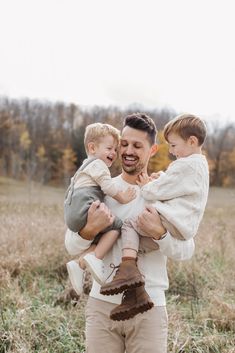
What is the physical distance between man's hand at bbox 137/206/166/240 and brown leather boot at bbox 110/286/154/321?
252 mm

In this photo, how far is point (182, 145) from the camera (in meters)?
2.51

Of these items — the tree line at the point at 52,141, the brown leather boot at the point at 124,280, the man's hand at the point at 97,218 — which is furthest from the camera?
the tree line at the point at 52,141

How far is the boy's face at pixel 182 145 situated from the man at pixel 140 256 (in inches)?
6.0

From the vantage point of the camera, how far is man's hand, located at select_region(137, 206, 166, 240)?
2.40 m

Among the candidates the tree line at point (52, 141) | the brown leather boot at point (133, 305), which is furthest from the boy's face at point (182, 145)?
the tree line at point (52, 141)

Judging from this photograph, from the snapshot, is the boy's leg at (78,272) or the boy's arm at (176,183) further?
the boy's leg at (78,272)

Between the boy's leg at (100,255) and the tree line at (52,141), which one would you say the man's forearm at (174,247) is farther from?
the tree line at (52,141)

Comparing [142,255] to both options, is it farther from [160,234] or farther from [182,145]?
[182,145]

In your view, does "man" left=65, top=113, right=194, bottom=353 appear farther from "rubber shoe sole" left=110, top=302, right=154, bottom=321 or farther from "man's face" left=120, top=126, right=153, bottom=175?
"rubber shoe sole" left=110, top=302, right=154, bottom=321

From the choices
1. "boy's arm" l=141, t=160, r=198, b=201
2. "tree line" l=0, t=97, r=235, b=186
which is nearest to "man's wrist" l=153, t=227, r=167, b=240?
"boy's arm" l=141, t=160, r=198, b=201

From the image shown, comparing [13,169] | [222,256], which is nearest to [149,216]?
[222,256]

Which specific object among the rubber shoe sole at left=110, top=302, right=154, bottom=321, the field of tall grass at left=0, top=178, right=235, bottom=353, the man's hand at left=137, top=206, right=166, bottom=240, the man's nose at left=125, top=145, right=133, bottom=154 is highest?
the man's nose at left=125, top=145, right=133, bottom=154

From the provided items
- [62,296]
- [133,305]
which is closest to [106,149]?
[133,305]

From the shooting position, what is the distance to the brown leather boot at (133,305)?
2355 millimetres
